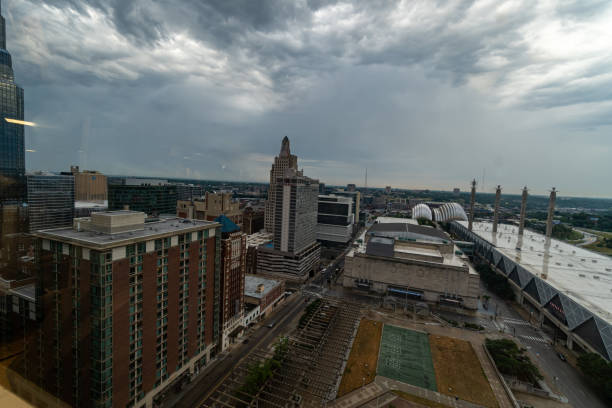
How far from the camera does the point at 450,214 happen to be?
103m

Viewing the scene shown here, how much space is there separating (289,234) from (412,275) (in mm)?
21935

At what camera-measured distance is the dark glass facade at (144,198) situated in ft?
169

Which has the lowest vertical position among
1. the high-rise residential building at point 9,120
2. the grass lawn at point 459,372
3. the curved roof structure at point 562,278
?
the grass lawn at point 459,372

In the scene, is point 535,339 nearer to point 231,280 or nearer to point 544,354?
point 544,354

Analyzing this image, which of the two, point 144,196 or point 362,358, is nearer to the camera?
point 362,358

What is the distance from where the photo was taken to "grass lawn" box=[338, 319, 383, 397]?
24228 millimetres

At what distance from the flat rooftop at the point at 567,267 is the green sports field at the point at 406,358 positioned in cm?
1829

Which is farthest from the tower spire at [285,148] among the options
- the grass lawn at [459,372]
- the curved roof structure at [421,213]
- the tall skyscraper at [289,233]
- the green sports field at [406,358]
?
the curved roof structure at [421,213]

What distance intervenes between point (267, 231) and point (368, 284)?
28924 mm

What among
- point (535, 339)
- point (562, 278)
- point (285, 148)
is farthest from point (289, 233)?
point (562, 278)

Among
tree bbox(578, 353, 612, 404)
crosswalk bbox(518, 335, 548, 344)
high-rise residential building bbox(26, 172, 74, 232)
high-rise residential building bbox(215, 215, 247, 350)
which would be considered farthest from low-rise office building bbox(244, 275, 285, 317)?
tree bbox(578, 353, 612, 404)

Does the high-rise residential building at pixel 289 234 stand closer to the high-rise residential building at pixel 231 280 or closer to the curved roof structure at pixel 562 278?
the high-rise residential building at pixel 231 280

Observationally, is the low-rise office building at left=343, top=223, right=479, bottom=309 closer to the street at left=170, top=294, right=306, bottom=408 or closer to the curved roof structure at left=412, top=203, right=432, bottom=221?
the street at left=170, top=294, right=306, bottom=408

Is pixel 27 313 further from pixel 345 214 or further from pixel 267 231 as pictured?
pixel 345 214
